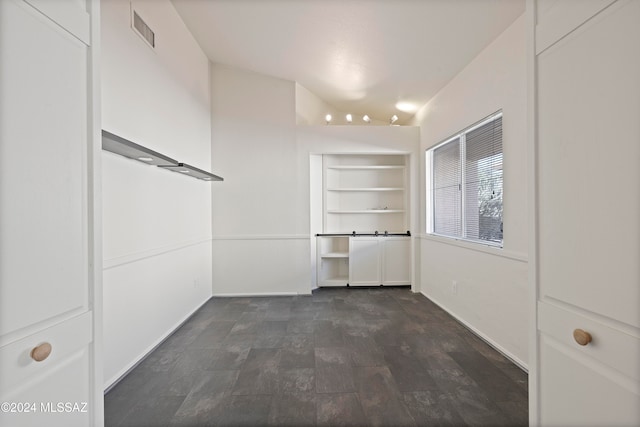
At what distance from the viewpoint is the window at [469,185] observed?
2863 mm

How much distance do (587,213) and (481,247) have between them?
2.22 meters

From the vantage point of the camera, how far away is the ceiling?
99.7 inches

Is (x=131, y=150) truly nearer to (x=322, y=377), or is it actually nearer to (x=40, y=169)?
(x=40, y=169)

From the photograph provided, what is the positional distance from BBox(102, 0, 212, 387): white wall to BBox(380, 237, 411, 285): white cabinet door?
2.85m

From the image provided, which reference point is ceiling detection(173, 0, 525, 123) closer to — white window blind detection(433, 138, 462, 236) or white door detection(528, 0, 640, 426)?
white window blind detection(433, 138, 462, 236)

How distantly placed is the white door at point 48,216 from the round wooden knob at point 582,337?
5.55ft

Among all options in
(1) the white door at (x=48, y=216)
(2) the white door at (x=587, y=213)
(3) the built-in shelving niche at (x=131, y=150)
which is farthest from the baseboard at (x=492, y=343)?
(3) the built-in shelving niche at (x=131, y=150)

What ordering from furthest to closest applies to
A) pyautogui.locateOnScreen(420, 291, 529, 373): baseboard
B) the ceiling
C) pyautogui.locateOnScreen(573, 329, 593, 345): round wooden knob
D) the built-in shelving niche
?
the ceiling < pyautogui.locateOnScreen(420, 291, 529, 373): baseboard < the built-in shelving niche < pyautogui.locateOnScreen(573, 329, 593, 345): round wooden knob

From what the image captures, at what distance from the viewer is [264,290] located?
14.6 ft

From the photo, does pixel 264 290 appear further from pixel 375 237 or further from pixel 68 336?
pixel 68 336

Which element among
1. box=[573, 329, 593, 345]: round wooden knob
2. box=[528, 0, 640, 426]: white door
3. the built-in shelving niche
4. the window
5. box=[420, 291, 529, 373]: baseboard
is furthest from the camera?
the window

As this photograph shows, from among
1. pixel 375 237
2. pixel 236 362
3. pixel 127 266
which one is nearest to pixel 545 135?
pixel 236 362

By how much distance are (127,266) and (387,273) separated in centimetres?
369

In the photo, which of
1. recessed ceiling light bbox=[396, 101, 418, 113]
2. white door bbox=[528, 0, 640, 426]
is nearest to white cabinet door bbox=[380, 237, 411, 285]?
recessed ceiling light bbox=[396, 101, 418, 113]
